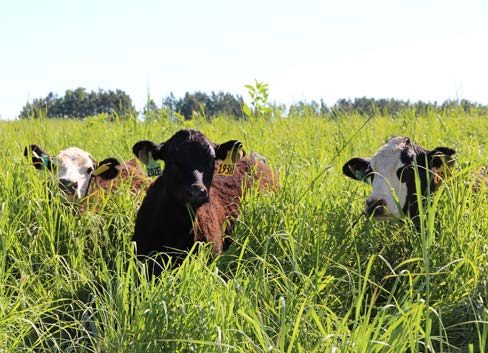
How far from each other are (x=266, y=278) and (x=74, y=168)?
3572 millimetres

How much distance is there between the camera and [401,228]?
5520mm

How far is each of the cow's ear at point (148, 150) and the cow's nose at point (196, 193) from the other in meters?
0.79

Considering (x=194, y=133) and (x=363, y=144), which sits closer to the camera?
(x=194, y=133)

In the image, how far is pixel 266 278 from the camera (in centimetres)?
412

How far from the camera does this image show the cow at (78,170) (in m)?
6.72

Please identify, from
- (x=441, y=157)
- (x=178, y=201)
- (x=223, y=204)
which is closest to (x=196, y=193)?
(x=178, y=201)

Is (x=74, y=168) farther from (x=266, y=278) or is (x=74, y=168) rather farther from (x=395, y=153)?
(x=266, y=278)

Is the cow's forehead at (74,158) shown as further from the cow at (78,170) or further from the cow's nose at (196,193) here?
the cow's nose at (196,193)

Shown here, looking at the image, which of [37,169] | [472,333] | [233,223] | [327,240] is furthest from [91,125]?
[472,333]

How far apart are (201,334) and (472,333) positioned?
1.75 meters

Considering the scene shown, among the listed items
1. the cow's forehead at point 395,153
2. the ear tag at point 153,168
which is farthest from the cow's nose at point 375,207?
the ear tag at point 153,168

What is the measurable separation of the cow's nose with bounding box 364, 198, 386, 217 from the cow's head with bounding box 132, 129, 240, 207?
126 cm

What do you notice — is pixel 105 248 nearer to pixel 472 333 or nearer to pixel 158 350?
pixel 158 350

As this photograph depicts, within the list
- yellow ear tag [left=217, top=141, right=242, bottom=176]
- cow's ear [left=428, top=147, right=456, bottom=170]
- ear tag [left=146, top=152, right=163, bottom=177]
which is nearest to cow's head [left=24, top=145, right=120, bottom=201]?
ear tag [left=146, top=152, right=163, bottom=177]
